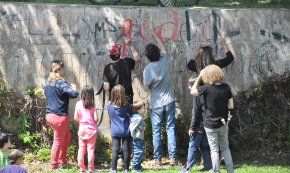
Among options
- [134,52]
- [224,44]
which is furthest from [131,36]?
[224,44]

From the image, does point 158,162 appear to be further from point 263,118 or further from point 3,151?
point 3,151

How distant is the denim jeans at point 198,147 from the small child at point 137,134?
73 centimetres

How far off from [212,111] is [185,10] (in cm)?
278

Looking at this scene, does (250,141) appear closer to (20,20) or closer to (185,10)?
(185,10)

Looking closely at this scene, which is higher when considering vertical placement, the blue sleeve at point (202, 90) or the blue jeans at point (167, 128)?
A: the blue sleeve at point (202, 90)

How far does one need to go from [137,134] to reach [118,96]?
2.07 ft

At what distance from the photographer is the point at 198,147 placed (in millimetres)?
9500

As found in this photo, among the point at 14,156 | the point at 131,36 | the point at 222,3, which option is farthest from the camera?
the point at 222,3

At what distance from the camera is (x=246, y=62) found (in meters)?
10.9

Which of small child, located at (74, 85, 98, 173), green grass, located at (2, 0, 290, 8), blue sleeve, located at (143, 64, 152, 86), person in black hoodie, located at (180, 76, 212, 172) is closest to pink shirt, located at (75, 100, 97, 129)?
small child, located at (74, 85, 98, 173)

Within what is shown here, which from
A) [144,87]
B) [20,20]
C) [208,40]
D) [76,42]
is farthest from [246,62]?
[20,20]

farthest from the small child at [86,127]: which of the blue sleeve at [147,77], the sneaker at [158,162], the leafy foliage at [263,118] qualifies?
the leafy foliage at [263,118]

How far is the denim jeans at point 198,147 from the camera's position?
9.39m

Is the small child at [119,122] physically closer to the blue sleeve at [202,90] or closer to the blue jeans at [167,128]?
the blue jeans at [167,128]
